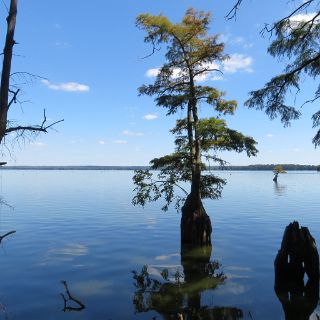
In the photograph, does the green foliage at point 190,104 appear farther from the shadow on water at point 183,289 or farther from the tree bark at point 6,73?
the tree bark at point 6,73

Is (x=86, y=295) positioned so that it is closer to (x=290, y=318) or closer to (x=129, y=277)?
(x=129, y=277)

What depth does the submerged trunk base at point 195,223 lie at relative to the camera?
2370 centimetres

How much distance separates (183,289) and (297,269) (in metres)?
4.34

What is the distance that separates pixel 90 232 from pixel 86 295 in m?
16.1

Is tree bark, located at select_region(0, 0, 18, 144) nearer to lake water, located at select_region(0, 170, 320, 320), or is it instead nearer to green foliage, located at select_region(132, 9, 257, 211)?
lake water, located at select_region(0, 170, 320, 320)

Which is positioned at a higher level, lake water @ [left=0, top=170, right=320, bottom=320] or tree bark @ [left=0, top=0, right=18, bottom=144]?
tree bark @ [left=0, top=0, right=18, bottom=144]

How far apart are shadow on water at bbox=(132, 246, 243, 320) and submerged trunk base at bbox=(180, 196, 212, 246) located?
159 cm

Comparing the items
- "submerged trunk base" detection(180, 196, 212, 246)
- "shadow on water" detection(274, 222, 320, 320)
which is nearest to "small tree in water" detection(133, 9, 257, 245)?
"submerged trunk base" detection(180, 196, 212, 246)

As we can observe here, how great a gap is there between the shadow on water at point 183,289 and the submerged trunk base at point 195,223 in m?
1.59

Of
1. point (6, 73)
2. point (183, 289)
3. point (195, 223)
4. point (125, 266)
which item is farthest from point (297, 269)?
point (6, 73)

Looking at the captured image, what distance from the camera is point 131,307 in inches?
547

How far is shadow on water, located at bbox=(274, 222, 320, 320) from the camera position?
47.3 ft

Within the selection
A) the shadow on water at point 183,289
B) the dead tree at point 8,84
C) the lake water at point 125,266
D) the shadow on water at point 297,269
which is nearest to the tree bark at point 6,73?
the dead tree at point 8,84

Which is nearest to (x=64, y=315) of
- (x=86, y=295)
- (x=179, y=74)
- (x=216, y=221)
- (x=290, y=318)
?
(x=86, y=295)
